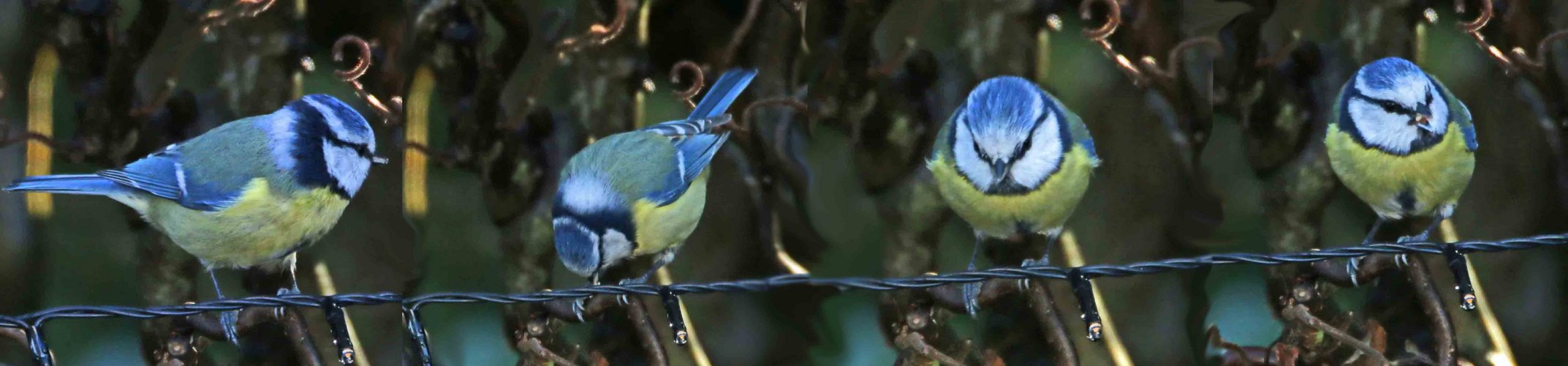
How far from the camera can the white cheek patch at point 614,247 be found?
164cm

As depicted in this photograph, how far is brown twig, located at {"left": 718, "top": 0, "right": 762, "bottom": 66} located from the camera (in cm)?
173

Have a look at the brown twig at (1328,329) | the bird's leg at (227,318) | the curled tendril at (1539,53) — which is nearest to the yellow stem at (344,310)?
the bird's leg at (227,318)

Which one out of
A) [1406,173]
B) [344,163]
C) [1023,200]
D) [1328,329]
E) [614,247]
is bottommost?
[1328,329]

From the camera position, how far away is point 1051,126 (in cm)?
161

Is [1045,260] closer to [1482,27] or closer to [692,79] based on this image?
[692,79]

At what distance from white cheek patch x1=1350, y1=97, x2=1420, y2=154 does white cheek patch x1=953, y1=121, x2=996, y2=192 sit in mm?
564

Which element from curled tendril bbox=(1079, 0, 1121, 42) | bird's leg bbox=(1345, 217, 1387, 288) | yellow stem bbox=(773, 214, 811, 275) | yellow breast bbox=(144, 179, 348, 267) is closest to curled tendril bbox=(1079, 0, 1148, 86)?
curled tendril bbox=(1079, 0, 1121, 42)

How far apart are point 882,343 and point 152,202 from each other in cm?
116

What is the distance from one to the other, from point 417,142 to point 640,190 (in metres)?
0.35

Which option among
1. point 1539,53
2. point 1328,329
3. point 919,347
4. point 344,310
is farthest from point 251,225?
point 1539,53

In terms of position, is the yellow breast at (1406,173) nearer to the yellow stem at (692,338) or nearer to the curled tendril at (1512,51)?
the curled tendril at (1512,51)

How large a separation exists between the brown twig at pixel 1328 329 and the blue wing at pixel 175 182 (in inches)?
64.3

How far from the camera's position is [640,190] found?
171 centimetres

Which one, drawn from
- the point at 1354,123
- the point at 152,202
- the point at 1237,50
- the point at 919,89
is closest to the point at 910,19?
the point at 919,89
